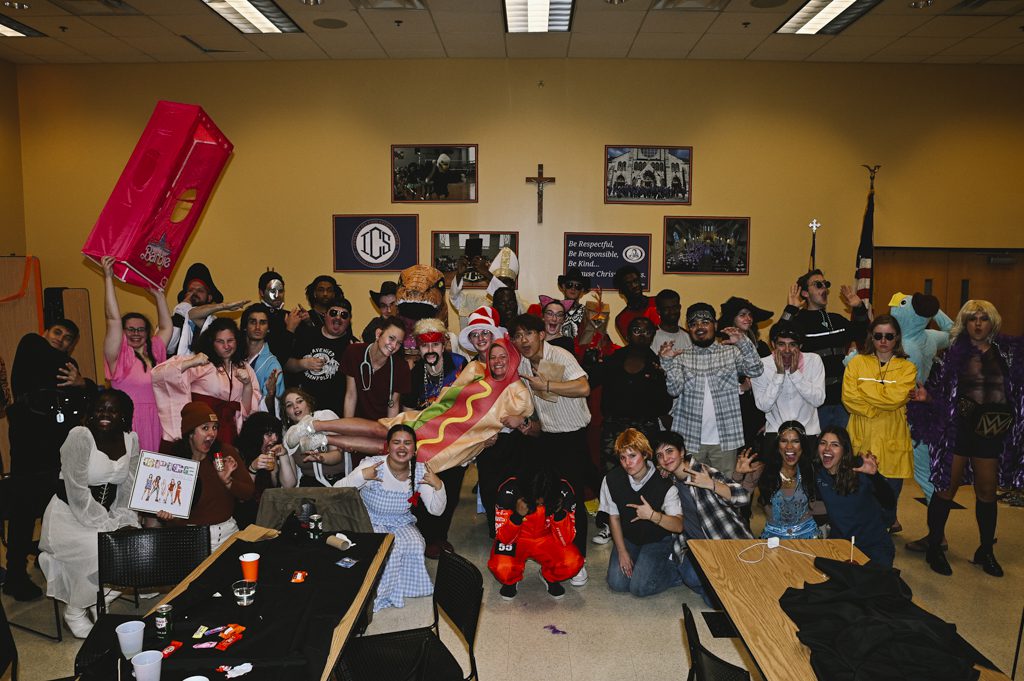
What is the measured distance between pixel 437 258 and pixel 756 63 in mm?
4253

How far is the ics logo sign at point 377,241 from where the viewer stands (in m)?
8.40

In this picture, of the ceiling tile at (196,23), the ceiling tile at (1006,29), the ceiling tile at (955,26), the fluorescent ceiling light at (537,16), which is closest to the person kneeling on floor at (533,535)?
the fluorescent ceiling light at (537,16)

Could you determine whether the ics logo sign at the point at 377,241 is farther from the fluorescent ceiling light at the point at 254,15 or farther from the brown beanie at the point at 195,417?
the brown beanie at the point at 195,417

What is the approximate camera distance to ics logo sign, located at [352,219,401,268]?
8.40 meters

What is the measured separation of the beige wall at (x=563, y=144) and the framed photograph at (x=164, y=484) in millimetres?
5086

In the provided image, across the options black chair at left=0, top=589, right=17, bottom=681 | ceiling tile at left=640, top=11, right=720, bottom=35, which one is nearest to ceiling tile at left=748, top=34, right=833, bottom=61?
ceiling tile at left=640, top=11, right=720, bottom=35

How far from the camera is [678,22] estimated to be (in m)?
7.02

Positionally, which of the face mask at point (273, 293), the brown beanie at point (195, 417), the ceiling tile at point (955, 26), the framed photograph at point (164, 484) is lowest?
the framed photograph at point (164, 484)

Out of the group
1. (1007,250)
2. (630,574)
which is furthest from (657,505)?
(1007,250)

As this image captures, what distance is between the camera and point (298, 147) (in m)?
8.40

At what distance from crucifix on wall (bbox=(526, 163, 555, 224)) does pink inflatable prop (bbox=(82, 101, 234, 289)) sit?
380 cm

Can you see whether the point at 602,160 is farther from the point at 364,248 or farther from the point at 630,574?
the point at 630,574

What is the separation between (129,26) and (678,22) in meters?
5.39

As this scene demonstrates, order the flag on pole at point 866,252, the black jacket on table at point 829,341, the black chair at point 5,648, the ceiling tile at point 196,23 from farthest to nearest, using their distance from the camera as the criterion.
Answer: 1. the flag on pole at point 866,252
2. the ceiling tile at point 196,23
3. the black jacket on table at point 829,341
4. the black chair at point 5,648
